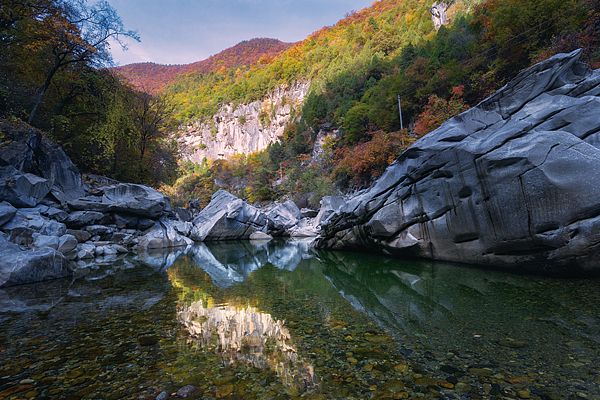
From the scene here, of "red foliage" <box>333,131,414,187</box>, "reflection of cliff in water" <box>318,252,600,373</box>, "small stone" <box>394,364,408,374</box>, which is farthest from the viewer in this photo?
"red foliage" <box>333,131,414,187</box>

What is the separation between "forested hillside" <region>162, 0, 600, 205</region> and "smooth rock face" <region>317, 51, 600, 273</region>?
10198mm

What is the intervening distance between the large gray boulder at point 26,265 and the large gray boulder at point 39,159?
5278mm

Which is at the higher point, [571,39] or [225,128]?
[225,128]

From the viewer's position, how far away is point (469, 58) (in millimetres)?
28078

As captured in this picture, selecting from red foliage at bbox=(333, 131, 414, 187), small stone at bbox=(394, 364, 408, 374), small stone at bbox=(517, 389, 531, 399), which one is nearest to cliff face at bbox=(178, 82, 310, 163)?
red foliage at bbox=(333, 131, 414, 187)

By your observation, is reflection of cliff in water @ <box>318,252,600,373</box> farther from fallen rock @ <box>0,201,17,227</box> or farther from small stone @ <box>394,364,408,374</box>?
fallen rock @ <box>0,201,17,227</box>

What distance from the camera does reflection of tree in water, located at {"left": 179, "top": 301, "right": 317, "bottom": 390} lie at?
340cm

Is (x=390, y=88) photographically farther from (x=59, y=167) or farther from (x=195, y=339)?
(x=195, y=339)

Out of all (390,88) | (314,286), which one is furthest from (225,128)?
(314,286)

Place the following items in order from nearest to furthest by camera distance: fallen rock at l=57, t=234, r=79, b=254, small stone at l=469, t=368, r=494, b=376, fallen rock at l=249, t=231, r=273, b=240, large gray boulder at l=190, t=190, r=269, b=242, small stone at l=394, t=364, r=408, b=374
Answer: small stone at l=469, t=368, r=494, b=376
small stone at l=394, t=364, r=408, b=374
fallen rock at l=57, t=234, r=79, b=254
large gray boulder at l=190, t=190, r=269, b=242
fallen rock at l=249, t=231, r=273, b=240

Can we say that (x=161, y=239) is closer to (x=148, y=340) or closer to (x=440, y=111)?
(x=148, y=340)

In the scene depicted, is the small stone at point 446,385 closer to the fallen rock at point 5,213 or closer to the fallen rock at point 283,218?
the fallen rock at point 5,213

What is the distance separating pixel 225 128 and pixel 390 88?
8410 centimetres

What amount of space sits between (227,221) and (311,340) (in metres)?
21.9
